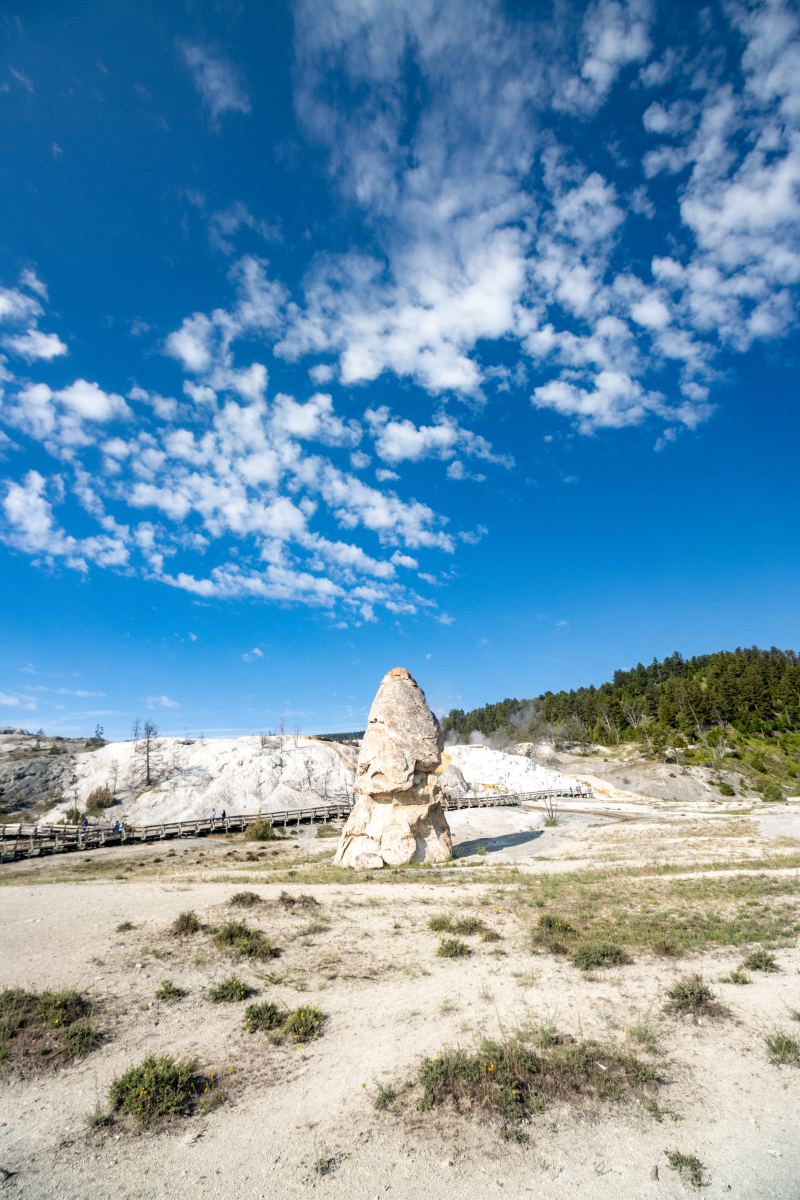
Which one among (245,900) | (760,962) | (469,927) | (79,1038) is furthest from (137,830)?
(760,962)


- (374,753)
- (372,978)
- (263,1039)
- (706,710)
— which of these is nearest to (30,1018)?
(263,1039)

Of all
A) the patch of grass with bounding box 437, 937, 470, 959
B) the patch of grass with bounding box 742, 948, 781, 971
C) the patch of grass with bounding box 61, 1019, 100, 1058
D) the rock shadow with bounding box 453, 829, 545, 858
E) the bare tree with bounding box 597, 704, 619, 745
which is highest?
the bare tree with bounding box 597, 704, 619, 745

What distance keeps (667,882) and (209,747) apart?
2435 inches

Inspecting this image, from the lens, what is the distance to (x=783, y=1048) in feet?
23.9

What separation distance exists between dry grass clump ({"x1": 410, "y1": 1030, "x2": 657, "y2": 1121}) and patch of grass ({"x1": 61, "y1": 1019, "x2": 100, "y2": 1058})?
509cm

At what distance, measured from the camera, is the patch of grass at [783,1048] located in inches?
282

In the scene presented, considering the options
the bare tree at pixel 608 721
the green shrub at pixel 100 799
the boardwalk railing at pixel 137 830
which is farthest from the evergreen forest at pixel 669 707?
the green shrub at pixel 100 799

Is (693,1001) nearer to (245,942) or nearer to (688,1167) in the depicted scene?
(688,1167)

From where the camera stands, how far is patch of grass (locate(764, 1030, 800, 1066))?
7152mm

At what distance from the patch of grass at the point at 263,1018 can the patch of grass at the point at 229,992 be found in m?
0.71

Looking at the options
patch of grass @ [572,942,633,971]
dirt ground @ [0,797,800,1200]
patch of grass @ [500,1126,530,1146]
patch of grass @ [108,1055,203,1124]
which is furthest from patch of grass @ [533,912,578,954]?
patch of grass @ [108,1055,203,1124]

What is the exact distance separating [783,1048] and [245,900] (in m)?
13.4

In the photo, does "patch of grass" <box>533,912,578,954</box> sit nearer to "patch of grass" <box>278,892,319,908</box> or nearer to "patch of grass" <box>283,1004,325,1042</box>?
"patch of grass" <box>283,1004,325,1042</box>

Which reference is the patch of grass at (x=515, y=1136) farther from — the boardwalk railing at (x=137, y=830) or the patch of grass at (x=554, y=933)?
the boardwalk railing at (x=137, y=830)
